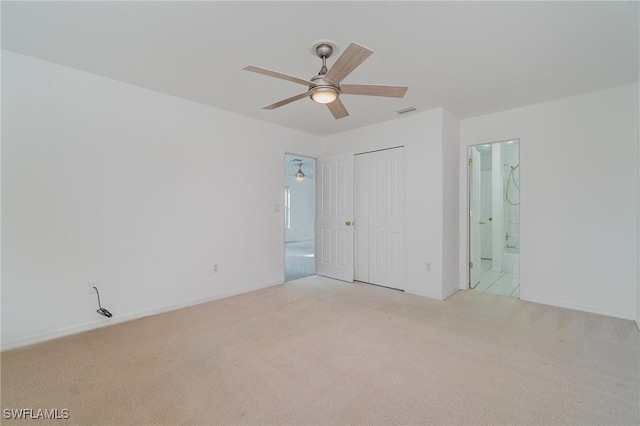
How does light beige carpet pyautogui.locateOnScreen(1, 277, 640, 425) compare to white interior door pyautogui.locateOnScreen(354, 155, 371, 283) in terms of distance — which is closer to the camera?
light beige carpet pyautogui.locateOnScreen(1, 277, 640, 425)

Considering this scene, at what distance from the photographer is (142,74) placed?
107 inches

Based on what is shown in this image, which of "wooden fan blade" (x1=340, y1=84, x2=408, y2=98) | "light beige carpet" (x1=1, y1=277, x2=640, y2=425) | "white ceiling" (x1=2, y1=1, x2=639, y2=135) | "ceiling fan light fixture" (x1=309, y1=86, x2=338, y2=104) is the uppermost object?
"white ceiling" (x1=2, y1=1, x2=639, y2=135)

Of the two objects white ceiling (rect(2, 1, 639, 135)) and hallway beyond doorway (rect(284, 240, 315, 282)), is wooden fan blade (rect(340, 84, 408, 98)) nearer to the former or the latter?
white ceiling (rect(2, 1, 639, 135))

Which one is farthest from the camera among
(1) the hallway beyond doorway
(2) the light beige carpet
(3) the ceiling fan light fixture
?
(1) the hallway beyond doorway

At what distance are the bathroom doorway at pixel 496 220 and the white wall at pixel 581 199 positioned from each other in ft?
1.67

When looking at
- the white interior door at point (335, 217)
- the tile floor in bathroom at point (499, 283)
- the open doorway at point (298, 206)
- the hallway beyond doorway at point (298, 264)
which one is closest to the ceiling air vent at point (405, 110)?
the white interior door at point (335, 217)

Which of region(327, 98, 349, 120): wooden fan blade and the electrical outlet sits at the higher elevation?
region(327, 98, 349, 120): wooden fan blade

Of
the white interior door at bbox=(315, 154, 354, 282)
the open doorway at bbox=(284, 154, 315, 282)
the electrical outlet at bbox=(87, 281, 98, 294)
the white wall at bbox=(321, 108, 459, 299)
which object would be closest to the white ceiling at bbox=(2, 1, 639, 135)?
the white wall at bbox=(321, 108, 459, 299)

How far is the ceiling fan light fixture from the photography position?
2088 mm

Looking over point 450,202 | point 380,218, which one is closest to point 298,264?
point 380,218

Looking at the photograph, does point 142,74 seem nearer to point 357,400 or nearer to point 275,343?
point 275,343

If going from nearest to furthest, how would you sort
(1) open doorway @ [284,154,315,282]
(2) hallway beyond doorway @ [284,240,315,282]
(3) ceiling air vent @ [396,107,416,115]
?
(3) ceiling air vent @ [396,107,416,115] → (2) hallway beyond doorway @ [284,240,315,282] → (1) open doorway @ [284,154,315,282]

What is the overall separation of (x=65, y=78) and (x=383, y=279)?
4.31 m

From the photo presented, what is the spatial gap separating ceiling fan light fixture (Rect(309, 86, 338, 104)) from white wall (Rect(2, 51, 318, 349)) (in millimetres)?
1964
